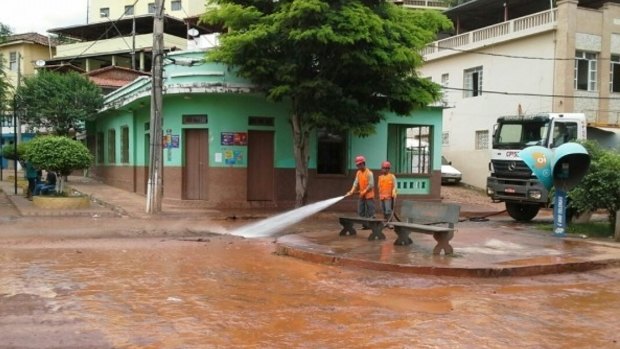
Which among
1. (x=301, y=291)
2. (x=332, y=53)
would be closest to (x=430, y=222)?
(x=301, y=291)

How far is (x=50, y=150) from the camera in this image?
58.2ft

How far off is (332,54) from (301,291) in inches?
394

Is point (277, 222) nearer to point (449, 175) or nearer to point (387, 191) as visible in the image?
point (387, 191)

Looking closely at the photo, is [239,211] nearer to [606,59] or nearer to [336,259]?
[336,259]

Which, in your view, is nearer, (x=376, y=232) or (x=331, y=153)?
(x=376, y=232)

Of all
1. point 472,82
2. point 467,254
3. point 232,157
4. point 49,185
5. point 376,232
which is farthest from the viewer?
point 472,82

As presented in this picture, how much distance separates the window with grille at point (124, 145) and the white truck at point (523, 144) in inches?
630

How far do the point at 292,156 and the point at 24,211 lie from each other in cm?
819

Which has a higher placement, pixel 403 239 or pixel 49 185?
pixel 49 185

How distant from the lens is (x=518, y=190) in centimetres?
1698

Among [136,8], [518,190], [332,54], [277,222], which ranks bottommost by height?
[277,222]

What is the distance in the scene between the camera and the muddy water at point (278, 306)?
5785 mm

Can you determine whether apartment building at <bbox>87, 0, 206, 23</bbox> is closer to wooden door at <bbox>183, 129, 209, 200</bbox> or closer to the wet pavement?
wooden door at <bbox>183, 129, 209, 200</bbox>

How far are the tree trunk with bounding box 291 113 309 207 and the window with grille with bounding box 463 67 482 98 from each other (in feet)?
49.8
